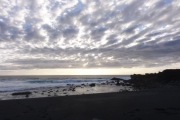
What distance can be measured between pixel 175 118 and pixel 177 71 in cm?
3576

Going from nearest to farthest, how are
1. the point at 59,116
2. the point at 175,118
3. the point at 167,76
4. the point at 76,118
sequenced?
the point at 175,118 < the point at 76,118 < the point at 59,116 < the point at 167,76

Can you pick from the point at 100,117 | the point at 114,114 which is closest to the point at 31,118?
the point at 100,117

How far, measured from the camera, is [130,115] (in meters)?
7.69

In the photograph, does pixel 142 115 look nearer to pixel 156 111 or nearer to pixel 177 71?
pixel 156 111

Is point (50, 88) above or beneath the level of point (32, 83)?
beneath

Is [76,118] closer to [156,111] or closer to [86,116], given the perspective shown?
[86,116]

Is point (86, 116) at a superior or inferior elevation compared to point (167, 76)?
inferior

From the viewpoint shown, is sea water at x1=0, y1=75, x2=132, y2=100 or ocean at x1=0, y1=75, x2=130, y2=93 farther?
ocean at x1=0, y1=75, x2=130, y2=93

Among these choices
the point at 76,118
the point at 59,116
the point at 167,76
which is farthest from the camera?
the point at 167,76

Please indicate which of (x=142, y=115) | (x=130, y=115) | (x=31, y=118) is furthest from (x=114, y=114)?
(x=31, y=118)

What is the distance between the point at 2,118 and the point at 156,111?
7750mm

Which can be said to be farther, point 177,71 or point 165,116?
point 177,71

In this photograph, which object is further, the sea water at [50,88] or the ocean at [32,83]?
the ocean at [32,83]

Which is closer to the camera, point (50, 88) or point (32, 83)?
point (50, 88)
